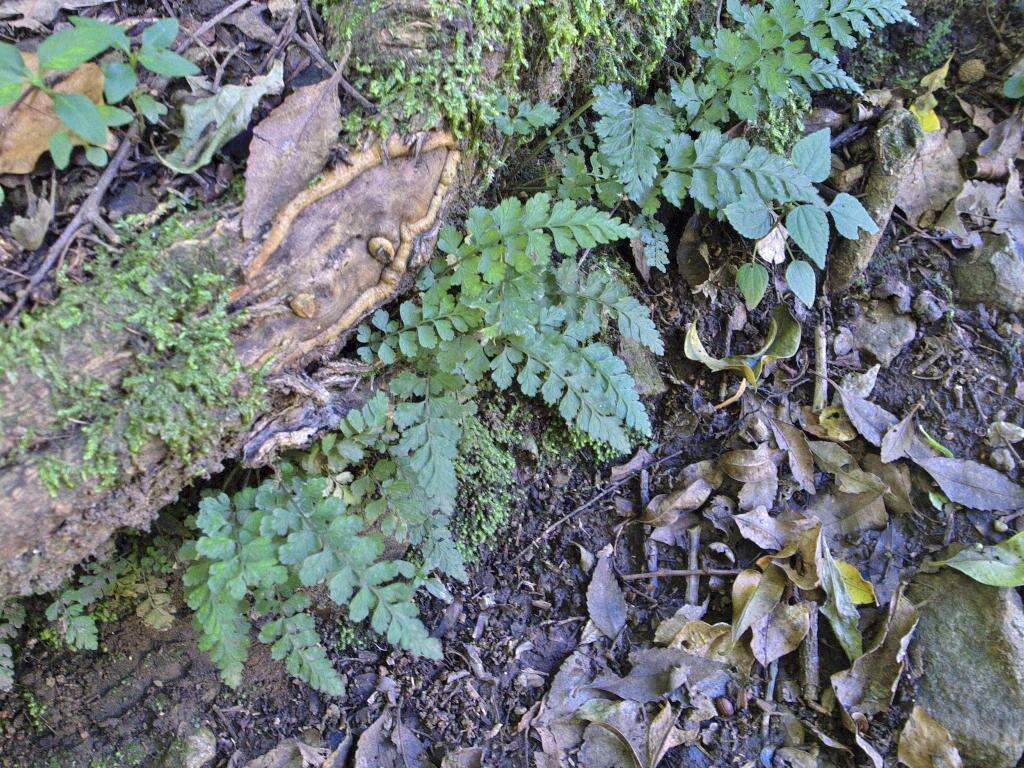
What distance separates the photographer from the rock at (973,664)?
2934 mm

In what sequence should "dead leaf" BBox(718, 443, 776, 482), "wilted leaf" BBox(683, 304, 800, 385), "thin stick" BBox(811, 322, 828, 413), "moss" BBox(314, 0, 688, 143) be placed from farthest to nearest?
"thin stick" BBox(811, 322, 828, 413)
"wilted leaf" BBox(683, 304, 800, 385)
"dead leaf" BBox(718, 443, 776, 482)
"moss" BBox(314, 0, 688, 143)

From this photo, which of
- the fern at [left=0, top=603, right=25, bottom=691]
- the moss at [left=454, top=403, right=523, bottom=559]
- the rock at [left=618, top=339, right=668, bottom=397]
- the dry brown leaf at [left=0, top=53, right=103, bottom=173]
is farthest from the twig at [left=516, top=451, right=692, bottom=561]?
the dry brown leaf at [left=0, top=53, right=103, bottom=173]

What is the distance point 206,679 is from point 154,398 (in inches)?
54.2

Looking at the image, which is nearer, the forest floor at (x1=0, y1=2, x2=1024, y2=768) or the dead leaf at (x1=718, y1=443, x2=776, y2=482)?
the forest floor at (x1=0, y1=2, x2=1024, y2=768)

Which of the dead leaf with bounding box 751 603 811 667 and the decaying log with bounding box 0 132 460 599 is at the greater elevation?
the decaying log with bounding box 0 132 460 599

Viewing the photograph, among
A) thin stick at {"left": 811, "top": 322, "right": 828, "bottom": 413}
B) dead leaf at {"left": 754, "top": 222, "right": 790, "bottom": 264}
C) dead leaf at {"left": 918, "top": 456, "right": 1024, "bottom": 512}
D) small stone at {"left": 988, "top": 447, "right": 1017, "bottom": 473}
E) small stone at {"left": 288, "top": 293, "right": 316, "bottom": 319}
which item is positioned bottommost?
dead leaf at {"left": 918, "top": 456, "right": 1024, "bottom": 512}

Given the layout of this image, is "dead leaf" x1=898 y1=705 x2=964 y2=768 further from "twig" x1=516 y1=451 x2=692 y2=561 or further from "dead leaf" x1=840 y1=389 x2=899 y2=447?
"twig" x1=516 y1=451 x2=692 y2=561

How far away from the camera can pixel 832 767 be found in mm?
2912

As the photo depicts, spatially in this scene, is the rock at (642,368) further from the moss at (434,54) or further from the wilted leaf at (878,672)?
the wilted leaf at (878,672)

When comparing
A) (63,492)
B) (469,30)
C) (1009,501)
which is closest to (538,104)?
(469,30)

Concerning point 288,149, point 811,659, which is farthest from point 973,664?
point 288,149

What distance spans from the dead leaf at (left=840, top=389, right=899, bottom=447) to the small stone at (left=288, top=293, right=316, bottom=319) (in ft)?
8.57

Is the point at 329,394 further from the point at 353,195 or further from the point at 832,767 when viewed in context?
the point at 832,767

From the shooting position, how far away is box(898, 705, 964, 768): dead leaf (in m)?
2.88
